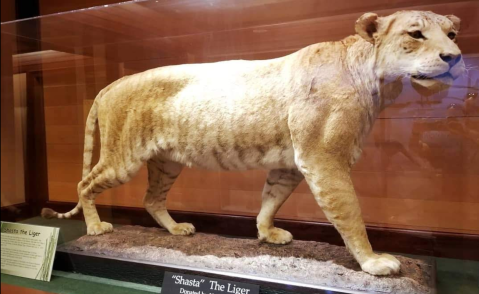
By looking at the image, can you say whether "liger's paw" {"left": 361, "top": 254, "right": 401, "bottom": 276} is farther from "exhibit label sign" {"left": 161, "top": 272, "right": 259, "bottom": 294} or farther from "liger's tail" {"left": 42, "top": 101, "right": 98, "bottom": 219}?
"liger's tail" {"left": 42, "top": 101, "right": 98, "bottom": 219}

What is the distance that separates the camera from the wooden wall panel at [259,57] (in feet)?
4.75

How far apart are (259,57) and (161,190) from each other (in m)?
0.72

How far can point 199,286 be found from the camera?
1.33 metres

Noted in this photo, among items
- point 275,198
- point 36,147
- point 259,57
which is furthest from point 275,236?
point 36,147

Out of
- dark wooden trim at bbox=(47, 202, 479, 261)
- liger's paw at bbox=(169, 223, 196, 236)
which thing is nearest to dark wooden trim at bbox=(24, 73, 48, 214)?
dark wooden trim at bbox=(47, 202, 479, 261)

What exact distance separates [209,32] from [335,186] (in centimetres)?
87

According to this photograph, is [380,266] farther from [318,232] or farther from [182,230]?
[182,230]

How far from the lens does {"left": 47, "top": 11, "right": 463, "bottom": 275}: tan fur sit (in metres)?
1.25

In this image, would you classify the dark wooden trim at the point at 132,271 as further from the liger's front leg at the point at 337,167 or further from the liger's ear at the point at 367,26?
the liger's ear at the point at 367,26

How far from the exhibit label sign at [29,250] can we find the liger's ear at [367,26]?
1280 mm

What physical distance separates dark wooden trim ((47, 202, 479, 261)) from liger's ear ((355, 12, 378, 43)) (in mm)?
772

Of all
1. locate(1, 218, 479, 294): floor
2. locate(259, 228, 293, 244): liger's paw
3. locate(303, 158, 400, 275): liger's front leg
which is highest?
locate(303, 158, 400, 275): liger's front leg

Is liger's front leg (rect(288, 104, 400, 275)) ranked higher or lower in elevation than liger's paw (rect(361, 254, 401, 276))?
higher

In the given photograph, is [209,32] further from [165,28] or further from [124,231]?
[124,231]
